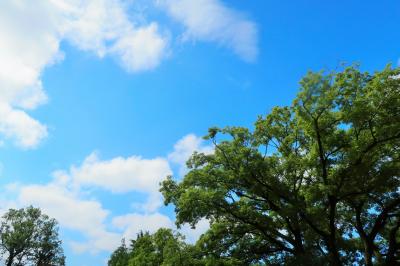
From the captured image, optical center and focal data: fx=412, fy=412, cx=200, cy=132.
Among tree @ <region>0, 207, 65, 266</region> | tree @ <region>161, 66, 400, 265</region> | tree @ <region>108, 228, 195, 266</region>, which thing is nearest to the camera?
tree @ <region>161, 66, 400, 265</region>

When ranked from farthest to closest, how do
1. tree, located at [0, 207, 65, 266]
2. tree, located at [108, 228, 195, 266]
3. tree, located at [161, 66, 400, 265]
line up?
tree, located at [0, 207, 65, 266]
tree, located at [108, 228, 195, 266]
tree, located at [161, 66, 400, 265]

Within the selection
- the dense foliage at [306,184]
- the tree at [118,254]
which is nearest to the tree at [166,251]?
the dense foliage at [306,184]

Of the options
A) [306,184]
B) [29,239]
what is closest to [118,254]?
[29,239]

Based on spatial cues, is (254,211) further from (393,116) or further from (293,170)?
(393,116)

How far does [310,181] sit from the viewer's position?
23.8 m

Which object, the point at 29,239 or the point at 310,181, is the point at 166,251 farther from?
the point at 29,239

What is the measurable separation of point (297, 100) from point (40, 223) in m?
52.9

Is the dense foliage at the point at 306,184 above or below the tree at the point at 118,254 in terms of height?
below

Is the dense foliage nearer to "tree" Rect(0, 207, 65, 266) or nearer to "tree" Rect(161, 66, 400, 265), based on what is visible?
"tree" Rect(161, 66, 400, 265)

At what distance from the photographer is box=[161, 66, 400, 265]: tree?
20.1 meters

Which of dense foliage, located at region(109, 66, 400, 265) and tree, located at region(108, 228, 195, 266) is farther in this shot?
tree, located at region(108, 228, 195, 266)

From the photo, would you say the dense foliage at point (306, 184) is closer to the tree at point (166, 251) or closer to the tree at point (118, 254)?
the tree at point (166, 251)

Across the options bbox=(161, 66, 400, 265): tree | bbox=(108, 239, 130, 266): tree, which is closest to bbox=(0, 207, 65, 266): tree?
bbox=(108, 239, 130, 266): tree

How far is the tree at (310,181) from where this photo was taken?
65.9ft
